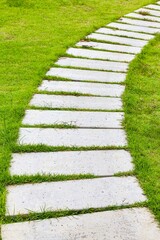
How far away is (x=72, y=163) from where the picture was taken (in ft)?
10.3

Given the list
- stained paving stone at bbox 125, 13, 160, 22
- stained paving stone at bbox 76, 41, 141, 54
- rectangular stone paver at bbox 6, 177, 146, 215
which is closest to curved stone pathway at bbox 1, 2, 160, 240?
rectangular stone paver at bbox 6, 177, 146, 215

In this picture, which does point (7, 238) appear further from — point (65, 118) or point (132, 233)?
point (65, 118)

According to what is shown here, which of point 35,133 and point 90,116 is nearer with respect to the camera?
point 35,133

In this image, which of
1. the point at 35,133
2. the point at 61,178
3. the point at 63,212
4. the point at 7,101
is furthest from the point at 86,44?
the point at 63,212

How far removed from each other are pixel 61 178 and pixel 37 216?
441 millimetres

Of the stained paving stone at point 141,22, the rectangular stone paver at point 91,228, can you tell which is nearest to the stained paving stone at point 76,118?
the rectangular stone paver at point 91,228

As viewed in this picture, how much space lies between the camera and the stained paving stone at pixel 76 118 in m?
3.74

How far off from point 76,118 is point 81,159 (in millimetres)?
705

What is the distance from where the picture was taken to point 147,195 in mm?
2844

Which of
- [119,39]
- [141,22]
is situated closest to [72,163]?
[119,39]

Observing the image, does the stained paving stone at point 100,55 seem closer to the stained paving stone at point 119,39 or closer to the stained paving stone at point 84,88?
the stained paving stone at point 119,39

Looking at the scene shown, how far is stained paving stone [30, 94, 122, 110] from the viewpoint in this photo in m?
4.08

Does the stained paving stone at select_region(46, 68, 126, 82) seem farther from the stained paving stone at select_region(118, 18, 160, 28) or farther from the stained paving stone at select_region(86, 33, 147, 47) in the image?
the stained paving stone at select_region(118, 18, 160, 28)

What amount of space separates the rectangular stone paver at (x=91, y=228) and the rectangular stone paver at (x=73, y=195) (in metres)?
0.11
